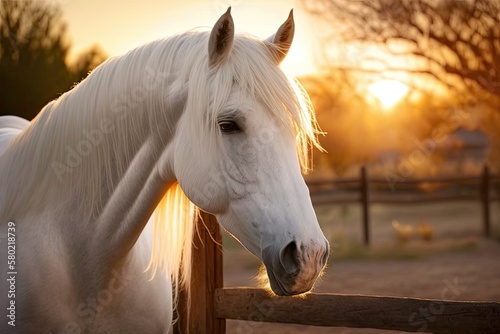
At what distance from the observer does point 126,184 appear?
2186 mm

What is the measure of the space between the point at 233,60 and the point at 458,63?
833 cm

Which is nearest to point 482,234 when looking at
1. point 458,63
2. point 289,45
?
point 458,63

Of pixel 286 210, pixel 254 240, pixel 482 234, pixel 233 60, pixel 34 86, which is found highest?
pixel 34 86

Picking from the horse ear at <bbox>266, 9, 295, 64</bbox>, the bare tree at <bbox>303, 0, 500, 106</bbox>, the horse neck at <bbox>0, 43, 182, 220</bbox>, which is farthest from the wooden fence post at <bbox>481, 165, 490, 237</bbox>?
the horse neck at <bbox>0, 43, 182, 220</bbox>

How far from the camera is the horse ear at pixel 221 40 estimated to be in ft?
6.13

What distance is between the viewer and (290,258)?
1.74m

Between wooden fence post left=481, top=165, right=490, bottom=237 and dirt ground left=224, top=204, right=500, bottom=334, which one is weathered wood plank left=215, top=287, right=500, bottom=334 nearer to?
dirt ground left=224, top=204, right=500, bottom=334

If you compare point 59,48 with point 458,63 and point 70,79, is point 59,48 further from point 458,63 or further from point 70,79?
point 458,63

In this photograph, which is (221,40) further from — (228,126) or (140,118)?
(140,118)

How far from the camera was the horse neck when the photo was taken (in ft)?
7.02

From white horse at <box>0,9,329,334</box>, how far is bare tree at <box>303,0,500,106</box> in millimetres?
7483

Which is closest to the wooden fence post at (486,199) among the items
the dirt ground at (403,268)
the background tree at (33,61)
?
the dirt ground at (403,268)

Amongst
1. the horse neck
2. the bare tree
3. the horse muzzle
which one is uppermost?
the bare tree

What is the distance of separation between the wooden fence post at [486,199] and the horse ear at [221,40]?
11.8 meters
